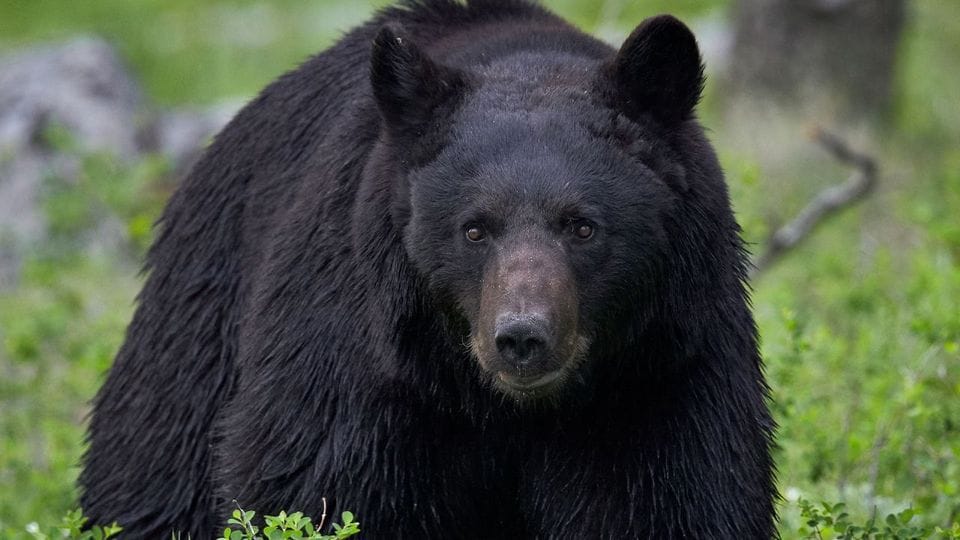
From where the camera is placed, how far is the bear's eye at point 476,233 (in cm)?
471

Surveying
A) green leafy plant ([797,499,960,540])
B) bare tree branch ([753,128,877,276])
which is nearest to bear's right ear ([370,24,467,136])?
→ green leafy plant ([797,499,960,540])

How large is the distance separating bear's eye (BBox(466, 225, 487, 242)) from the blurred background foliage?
1.49 meters

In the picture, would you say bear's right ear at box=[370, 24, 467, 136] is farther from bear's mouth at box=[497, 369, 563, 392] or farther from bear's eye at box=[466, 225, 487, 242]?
bear's mouth at box=[497, 369, 563, 392]

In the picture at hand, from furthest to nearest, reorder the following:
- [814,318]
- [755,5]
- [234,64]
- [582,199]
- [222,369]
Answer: [234,64] → [755,5] → [814,318] → [222,369] → [582,199]

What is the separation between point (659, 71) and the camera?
4816 millimetres

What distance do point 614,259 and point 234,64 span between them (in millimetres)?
14835

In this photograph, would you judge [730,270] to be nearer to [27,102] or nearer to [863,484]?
[863,484]

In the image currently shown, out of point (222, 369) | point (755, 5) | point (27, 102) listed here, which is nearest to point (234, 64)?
point (27, 102)

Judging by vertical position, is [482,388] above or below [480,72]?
below

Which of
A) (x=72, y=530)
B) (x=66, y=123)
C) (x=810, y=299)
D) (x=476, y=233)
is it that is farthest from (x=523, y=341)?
(x=66, y=123)

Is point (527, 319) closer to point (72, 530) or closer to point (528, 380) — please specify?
point (528, 380)

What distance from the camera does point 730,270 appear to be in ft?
16.3

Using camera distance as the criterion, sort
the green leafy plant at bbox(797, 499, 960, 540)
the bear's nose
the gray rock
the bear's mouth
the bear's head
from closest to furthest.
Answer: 1. the bear's nose
2. the bear's mouth
3. the bear's head
4. the green leafy plant at bbox(797, 499, 960, 540)
5. the gray rock

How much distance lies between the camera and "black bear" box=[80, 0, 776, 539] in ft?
15.4
